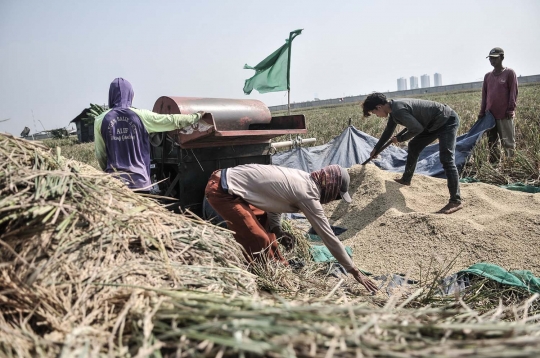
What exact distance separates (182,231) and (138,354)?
91 cm

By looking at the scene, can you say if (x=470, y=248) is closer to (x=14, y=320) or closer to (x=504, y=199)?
(x=504, y=199)

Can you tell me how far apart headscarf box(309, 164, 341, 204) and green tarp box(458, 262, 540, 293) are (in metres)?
1.14

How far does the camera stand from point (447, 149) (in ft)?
15.2

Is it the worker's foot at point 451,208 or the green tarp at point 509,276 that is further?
the worker's foot at point 451,208

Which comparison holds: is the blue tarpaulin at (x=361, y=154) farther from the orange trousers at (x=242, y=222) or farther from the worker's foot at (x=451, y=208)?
the orange trousers at (x=242, y=222)

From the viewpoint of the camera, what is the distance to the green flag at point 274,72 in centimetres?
639

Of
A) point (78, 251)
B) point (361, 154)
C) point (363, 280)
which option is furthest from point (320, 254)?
point (361, 154)

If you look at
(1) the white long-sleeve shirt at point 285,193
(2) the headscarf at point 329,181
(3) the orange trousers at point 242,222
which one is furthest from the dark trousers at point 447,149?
(3) the orange trousers at point 242,222

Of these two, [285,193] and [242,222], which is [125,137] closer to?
[242,222]

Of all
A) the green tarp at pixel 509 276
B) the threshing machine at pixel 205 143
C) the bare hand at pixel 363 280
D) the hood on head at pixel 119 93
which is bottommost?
the green tarp at pixel 509 276

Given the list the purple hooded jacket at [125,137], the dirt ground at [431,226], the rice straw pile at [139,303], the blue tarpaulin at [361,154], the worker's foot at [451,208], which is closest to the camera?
the rice straw pile at [139,303]

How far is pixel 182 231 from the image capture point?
1.95m

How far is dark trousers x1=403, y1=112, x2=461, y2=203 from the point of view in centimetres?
444

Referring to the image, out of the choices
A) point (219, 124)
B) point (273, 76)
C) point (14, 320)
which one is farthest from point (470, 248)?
point (273, 76)
